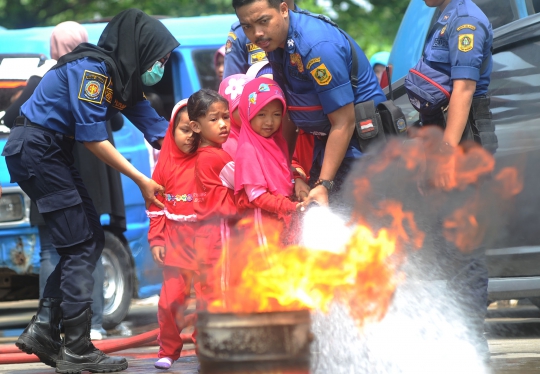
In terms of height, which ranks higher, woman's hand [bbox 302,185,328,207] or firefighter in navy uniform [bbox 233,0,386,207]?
firefighter in navy uniform [bbox 233,0,386,207]

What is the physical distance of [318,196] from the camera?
14.0 feet

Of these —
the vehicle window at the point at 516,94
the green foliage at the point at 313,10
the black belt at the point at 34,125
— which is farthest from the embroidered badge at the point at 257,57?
the green foliage at the point at 313,10

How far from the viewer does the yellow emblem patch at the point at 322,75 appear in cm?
420

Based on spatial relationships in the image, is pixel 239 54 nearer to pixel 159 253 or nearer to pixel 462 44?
pixel 159 253

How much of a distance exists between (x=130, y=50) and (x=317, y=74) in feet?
3.65

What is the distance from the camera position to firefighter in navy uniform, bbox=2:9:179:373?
465 centimetres

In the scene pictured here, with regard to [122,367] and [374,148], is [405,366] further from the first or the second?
[122,367]

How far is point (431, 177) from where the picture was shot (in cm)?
464

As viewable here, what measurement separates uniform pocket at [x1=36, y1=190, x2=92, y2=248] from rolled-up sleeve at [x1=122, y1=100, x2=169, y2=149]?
2.00 ft

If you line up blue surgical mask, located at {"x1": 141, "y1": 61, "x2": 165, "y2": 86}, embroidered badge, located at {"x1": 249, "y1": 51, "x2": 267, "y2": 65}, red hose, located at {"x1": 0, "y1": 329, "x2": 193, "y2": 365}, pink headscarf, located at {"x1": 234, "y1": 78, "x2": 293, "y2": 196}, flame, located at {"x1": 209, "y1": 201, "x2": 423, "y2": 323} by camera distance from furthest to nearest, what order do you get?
embroidered badge, located at {"x1": 249, "y1": 51, "x2": 267, "y2": 65}
red hose, located at {"x1": 0, "y1": 329, "x2": 193, "y2": 365}
blue surgical mask, located at {"x1": 141, "y1": 61, "x2": 165, "y2": 86}
pink headscarf, located at {"x1": 234, "y1": 78, "x2": 293, "y2": 196}
flame, located at {"x1": 209, "y1": 201, "x2": 423, "y2": 323}

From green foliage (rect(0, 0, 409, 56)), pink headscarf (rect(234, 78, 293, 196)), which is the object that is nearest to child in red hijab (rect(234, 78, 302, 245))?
pink headscarf (rect(234, 78, 293, 196))

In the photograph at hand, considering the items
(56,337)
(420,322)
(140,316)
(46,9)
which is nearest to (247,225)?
(420,322)

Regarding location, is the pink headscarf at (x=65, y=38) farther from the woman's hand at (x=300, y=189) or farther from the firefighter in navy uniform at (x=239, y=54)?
the woman's hand at (x=300, y=189)

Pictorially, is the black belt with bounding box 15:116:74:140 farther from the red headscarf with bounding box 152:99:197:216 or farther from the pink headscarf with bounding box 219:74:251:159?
the pink headscarf with bounding box 219:74:251:159
